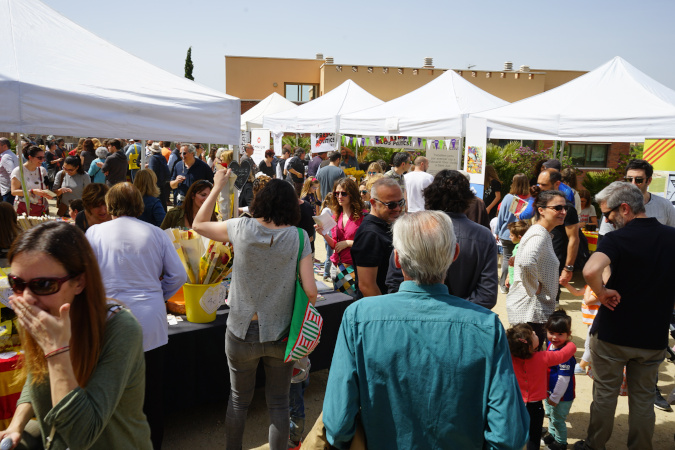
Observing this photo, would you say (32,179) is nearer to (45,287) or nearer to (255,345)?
(255,345)

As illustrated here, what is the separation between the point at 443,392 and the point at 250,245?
4.72 feet

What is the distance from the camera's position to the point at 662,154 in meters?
5.48

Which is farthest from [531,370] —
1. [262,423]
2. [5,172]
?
[5,172]

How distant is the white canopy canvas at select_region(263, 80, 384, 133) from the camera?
11554mm

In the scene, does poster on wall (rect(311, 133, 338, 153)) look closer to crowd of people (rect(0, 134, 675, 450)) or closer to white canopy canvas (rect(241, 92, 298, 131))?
crowd of people (rect(0, 134, 675, 450))

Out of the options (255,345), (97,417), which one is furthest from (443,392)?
(255,345)

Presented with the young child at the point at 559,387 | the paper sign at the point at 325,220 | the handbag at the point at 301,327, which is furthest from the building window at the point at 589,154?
the handbag at the point at 301,327

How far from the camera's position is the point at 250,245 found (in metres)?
2.62

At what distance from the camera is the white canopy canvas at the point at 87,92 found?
11.8ft

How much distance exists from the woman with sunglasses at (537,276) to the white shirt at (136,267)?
228cm

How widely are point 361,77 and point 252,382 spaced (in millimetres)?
27176

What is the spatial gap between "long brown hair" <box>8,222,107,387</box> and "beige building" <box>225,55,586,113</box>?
90.5ft

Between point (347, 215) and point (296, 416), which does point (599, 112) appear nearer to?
point (347, 215)

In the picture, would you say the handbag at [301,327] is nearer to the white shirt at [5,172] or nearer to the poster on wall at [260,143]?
the white shirt at [5,172]
